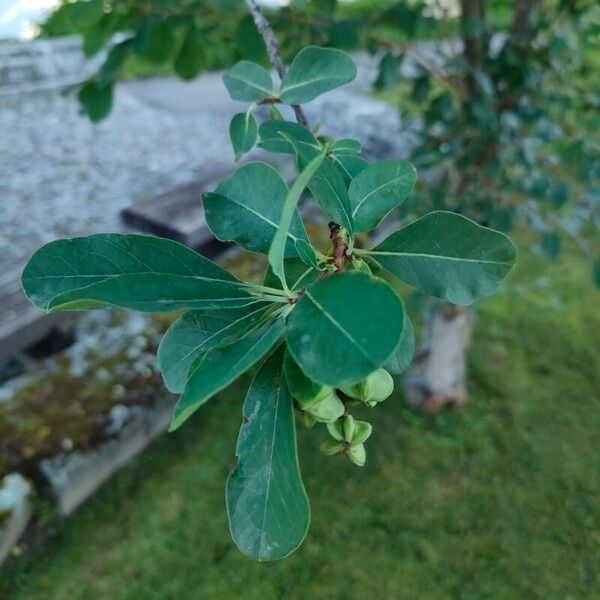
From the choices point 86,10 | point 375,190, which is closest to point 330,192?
point 375,190

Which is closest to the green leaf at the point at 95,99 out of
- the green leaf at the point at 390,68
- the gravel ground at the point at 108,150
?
the green leaf at the point at 390,68

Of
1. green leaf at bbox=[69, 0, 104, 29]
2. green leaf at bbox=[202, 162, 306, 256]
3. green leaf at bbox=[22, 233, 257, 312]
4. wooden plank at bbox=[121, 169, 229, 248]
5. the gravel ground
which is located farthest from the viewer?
the gravel ground

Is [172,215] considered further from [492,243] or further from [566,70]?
[492,243]

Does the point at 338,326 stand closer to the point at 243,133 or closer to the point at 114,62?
the point at 243,133

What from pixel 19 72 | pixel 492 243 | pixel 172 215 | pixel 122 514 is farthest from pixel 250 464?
pixel 19 72

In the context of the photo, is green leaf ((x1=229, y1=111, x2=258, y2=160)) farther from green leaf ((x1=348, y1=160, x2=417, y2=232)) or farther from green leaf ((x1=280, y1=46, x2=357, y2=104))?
green leaf ((x1=348, y1=160, x2=417, y2=232))

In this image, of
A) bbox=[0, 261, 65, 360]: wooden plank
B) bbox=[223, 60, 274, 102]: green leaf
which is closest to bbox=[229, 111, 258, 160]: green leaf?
bbox=[223, 60, 274, 102]: green leaf
